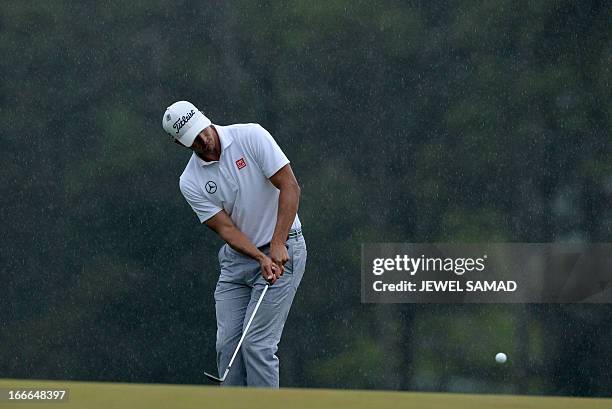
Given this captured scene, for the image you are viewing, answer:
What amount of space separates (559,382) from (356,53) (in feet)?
8.51

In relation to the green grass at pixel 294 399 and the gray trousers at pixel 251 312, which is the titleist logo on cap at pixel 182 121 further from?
the green grass at pixel 294 399

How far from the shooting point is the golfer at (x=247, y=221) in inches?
192

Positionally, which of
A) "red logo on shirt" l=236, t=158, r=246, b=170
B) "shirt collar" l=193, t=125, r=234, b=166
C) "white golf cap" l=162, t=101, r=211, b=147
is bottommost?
"red logo on shirt" l=236, t=158, r=246, b=170

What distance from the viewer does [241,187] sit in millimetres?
4977

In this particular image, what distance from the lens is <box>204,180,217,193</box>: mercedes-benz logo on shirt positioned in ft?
16.4

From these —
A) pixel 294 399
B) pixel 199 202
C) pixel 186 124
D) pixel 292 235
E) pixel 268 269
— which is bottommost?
pixel 294 399

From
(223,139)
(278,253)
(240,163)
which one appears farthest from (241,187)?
(278,253)

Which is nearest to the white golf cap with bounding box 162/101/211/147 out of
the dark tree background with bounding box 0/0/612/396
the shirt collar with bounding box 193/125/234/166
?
the shirt collar with bounding box 193/125/234/166

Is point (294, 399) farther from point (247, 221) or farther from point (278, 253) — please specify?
point (247, 221)

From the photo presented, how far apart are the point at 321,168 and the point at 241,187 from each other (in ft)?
11.5

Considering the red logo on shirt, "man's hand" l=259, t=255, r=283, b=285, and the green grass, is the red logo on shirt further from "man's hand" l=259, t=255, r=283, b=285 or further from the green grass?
the green grass

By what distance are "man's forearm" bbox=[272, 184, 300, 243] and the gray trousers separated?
0.39 feet

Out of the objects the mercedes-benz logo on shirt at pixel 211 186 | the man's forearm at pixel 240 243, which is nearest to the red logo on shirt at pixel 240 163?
the mercedes-benz logo on shirt at pixel 211 186

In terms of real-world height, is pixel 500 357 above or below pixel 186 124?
below
